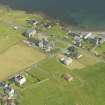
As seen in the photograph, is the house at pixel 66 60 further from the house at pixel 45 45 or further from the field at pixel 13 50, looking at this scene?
the house at pixel 45 45

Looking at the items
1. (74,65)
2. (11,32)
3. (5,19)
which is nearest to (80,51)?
(74,65)

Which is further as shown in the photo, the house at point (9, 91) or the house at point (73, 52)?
the house at point (73, 52)

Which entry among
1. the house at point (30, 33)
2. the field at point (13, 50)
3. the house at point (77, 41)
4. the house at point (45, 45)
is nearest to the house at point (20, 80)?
the field at point (13, 50)

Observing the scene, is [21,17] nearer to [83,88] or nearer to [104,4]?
[104,4]

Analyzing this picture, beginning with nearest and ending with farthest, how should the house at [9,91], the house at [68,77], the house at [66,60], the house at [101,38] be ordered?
the house at [9,91]
the house at [68,77]
the house at [66,60]
the house at [101,38]

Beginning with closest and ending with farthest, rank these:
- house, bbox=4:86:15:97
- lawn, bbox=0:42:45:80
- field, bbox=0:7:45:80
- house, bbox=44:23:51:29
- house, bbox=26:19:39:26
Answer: house, bbox=4:86:15:97 → lawn, bbox=0:42:45:80 → field, bbox=0:7:45:80 → house, bbox=44:23:51:29 → house, bbox=26:19:39:26

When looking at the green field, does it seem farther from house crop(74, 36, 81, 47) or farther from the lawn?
house crop(74, 36, 81, 47)

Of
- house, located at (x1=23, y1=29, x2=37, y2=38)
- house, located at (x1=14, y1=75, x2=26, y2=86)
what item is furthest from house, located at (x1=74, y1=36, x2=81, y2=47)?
house, located at (x1=14, y1=75, x2=26, y2=86)
